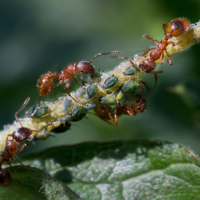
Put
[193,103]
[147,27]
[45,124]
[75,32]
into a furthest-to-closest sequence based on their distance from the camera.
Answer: [75,32]
[147,27]
[193,103]
[45,124]

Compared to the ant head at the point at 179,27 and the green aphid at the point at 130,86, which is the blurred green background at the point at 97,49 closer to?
the ant head at the point at 179,27

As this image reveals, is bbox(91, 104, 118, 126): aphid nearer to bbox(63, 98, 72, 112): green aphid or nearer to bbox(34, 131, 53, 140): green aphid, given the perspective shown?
bbox(63, 98, 72, 112): green aphid

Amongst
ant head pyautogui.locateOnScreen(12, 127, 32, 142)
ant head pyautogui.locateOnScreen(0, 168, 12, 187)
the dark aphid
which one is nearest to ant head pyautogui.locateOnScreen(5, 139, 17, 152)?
ant head pyautogui.locateOnScreen(12, 127, 32, 142)

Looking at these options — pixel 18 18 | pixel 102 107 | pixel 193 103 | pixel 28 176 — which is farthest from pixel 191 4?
pixel 28 176

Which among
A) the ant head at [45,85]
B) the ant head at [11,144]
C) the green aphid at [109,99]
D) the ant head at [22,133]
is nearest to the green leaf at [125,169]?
the ant head at [11,144]

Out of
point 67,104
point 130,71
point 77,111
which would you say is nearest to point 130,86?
point 130,71

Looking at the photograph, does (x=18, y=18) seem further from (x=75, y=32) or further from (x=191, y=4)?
(x=191, y=4)
